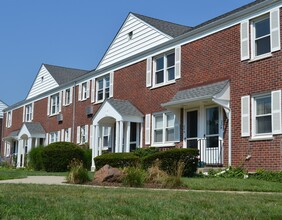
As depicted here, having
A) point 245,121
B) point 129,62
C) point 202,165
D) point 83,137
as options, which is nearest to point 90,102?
point 83,137

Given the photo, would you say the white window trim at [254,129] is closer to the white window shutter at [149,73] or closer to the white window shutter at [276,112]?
the white window shutter at [276,112]

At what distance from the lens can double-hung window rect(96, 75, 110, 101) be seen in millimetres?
26328

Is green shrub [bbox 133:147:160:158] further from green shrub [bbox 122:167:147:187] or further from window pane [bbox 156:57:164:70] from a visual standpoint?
green shrub [bbox 122:167:147:187]

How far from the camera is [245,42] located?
16266 mm

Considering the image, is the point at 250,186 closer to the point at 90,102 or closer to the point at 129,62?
the point at 129,62

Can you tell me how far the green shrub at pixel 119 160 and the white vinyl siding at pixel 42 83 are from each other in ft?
57.9

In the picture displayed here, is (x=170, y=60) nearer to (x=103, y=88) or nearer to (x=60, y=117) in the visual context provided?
(x=103, y=88)

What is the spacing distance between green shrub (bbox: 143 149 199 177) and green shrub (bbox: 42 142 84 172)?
7659 millimetres

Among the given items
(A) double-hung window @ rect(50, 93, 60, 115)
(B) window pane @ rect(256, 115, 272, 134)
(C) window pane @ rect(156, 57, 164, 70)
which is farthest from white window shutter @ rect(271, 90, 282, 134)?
(A) double-hung window @ rect(50, 93, 60, 115)

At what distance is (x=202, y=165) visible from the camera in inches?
678

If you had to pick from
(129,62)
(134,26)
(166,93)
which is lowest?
(166,93)

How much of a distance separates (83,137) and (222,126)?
1339 cm

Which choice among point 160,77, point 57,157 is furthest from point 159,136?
point 57,157

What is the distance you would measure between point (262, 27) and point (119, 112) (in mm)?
8620
